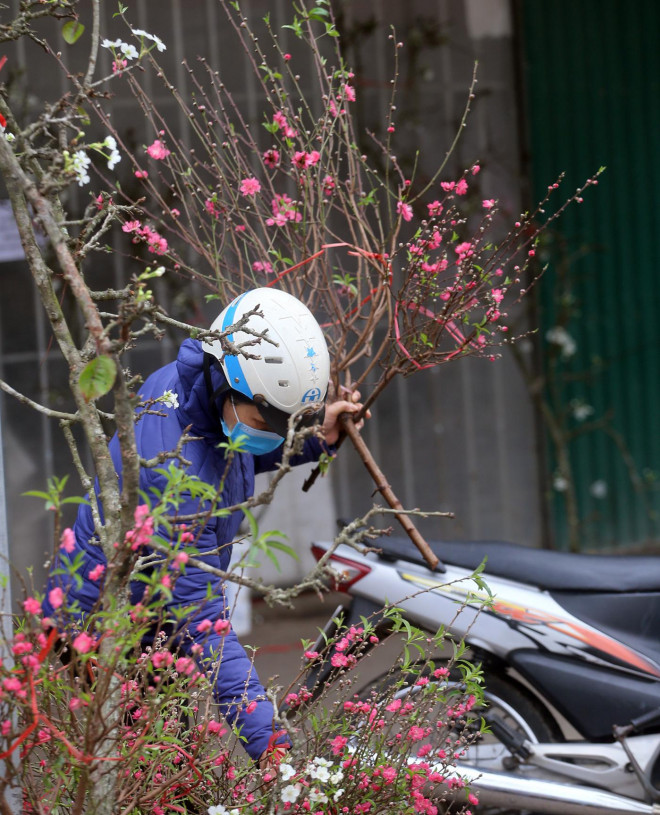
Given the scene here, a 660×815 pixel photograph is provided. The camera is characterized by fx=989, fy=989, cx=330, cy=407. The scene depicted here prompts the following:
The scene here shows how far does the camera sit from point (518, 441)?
625cm

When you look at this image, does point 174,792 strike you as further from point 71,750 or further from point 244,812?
point 71,750

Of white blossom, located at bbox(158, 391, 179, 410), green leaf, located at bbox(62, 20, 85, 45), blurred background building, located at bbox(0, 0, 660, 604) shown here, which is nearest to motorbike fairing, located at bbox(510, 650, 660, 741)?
white blossom, located at bbox(158, 391, 179, 410)

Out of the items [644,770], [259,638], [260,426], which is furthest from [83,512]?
[259,638]

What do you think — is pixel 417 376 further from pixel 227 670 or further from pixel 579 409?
pixel 227 670

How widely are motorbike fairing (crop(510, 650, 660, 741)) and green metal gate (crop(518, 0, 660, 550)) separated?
315cm

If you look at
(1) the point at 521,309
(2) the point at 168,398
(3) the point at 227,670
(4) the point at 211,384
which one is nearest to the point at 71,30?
(2) the point at 168,398

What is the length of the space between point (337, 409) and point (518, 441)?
3639 mm

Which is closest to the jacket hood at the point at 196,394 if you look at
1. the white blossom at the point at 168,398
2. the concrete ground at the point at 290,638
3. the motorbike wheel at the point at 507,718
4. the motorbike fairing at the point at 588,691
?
the white blossom at the point at 168,398

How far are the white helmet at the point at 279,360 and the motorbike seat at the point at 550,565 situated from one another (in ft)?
3.29

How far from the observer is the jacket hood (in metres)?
2.55

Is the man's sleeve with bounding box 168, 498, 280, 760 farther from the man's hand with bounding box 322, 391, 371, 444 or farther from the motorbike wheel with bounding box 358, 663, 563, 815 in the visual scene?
the motorbike wheel with bounding box 358, 663, 563, 815

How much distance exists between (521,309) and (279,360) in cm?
402

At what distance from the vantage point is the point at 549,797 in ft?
9.74

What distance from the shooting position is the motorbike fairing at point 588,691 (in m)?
3.04
